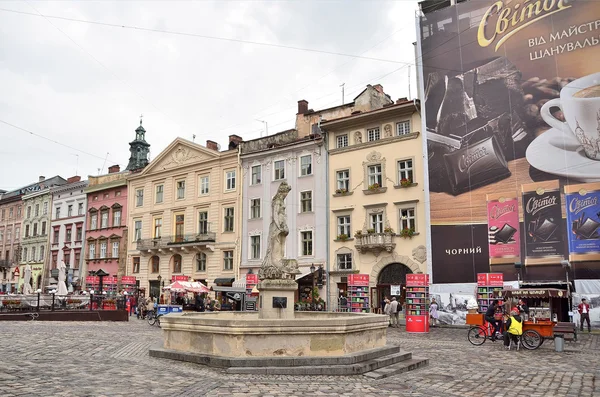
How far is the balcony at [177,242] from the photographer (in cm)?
4203

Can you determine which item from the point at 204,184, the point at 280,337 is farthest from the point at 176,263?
the point at 280,337

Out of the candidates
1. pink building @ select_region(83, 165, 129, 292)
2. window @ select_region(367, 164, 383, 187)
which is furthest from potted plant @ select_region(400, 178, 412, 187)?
pink building @ select_region(83, 165, 129, 292)

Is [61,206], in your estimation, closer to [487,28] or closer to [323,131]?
[323,131]

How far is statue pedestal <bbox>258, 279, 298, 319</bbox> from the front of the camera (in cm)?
1505

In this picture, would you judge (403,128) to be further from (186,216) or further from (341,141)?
(186,216)

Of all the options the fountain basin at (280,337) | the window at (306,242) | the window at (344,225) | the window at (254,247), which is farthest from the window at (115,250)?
the fountain basin at (280,337)

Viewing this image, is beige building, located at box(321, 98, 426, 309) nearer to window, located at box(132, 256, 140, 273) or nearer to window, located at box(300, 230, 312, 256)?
window, located at box(300, 230, 312, 256)

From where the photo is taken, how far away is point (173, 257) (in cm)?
4481

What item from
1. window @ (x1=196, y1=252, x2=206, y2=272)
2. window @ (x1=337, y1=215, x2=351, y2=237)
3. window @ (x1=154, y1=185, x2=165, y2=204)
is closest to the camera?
window @ (x1=337, y1=215, x2=351, y2=237)

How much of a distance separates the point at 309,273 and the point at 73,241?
1167 inches

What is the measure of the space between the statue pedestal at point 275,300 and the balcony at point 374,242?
17824 mm

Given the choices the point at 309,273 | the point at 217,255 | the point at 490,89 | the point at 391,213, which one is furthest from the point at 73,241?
the point at 490,89

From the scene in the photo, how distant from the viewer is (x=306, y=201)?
37656 mm

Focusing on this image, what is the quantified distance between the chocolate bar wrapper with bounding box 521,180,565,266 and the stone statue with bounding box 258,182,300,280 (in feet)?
54.4
